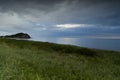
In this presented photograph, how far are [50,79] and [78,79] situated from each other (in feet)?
7.14

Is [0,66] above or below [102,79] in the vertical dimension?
above

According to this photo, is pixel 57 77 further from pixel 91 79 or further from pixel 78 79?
pixel 91 79

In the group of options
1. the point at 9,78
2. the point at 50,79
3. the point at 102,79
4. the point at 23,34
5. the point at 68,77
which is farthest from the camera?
the point at 23,34

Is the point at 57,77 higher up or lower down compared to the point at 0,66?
lower down

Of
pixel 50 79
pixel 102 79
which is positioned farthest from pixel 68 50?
pixel 50 79

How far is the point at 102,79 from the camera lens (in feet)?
47.9

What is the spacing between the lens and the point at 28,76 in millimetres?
11281

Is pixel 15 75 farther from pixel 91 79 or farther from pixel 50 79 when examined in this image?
pixel 91 79

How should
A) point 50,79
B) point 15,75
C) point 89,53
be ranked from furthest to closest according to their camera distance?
point 89,53 < point 50,79 < point 15,75

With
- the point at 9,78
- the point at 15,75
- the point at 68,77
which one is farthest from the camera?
the point at 68,77

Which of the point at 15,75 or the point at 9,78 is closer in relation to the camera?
the point at 9,78

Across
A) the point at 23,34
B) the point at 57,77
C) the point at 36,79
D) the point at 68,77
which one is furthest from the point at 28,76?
the point at 23,34

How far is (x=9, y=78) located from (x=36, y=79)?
4.60ft

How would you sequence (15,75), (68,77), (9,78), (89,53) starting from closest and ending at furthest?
(9,78)
(15,75)
(68,77)
(89,53)
